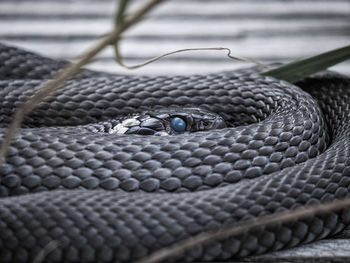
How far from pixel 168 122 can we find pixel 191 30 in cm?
279

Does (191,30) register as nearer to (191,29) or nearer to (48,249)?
(191,29)

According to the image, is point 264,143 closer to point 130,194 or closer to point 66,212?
point 130,194

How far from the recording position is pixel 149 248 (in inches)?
55.5

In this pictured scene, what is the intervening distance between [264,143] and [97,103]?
81 cm

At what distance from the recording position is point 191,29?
4898 mm

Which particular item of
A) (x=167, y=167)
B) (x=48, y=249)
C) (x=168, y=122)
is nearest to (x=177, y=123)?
(x=168, y=122)

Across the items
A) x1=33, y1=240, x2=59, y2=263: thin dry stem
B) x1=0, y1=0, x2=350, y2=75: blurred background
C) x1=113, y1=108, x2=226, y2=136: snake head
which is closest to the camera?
x1=33, y1=240, x2=59, y2=263: thin dry stem

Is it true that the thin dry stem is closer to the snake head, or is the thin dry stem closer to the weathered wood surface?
the snake head

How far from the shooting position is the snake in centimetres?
141

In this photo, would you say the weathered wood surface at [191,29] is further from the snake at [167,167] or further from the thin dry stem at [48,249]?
the thin dry stem at [48,249]

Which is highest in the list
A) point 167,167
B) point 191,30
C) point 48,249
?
point 191,30

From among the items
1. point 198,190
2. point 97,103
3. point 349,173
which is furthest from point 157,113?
point 349,173

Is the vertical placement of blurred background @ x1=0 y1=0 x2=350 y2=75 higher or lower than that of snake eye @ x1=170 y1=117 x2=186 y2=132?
higher

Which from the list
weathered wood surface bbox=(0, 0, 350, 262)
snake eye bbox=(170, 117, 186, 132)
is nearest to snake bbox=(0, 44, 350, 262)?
snake eye bbox=(170, 117, 186, 132)
